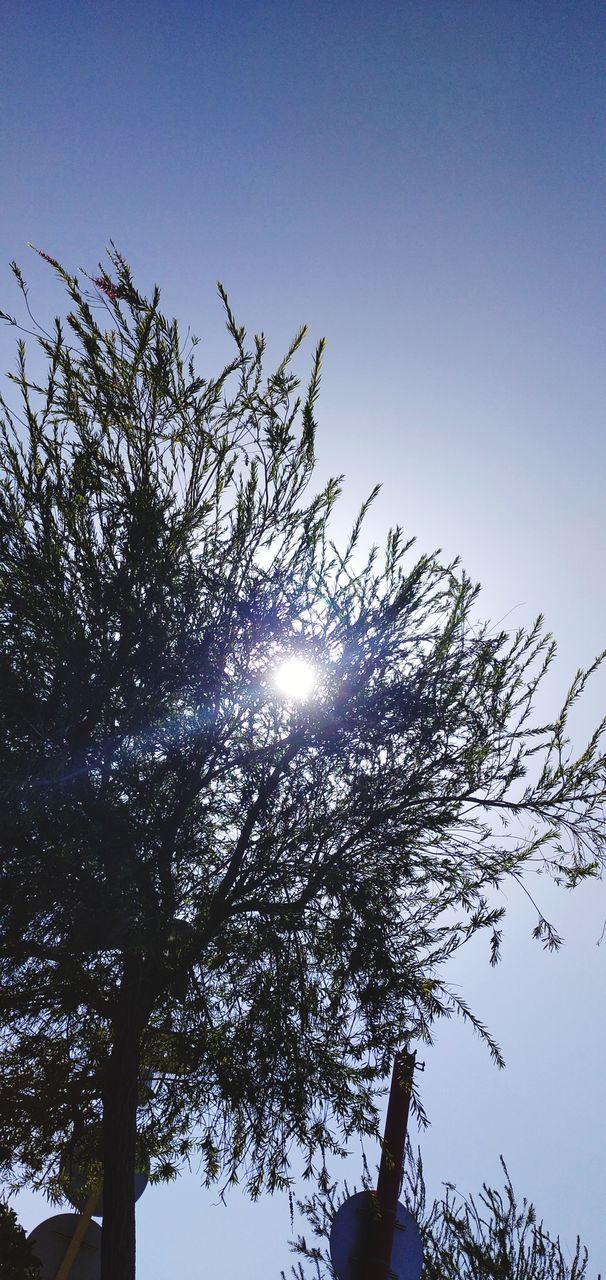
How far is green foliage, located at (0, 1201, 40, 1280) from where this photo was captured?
189 inches

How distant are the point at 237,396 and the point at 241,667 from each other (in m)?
2.08

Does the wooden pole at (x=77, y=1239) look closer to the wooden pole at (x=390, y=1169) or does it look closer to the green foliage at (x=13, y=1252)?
the green foliage at (x=13, y=1252)

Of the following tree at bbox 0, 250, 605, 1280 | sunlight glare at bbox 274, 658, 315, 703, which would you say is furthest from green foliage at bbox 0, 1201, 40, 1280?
sunlight glare at bbox 274, 658, 315, 703

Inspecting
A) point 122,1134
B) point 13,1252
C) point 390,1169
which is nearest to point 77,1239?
point 122,1134

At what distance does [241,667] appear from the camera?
579cm

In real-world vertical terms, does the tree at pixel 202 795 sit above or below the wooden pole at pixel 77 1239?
above

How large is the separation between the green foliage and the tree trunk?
0.68m

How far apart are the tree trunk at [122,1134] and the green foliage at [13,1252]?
0.68 metres

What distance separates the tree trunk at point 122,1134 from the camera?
227 inches

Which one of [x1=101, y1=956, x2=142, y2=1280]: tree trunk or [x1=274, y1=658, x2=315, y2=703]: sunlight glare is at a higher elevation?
[x1=274, y1=658, x2=315, y2=703]: sunlight glare

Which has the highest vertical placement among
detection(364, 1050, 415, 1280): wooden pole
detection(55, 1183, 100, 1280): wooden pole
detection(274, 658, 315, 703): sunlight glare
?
detection(274, 658, 315, 703): sunlight glare

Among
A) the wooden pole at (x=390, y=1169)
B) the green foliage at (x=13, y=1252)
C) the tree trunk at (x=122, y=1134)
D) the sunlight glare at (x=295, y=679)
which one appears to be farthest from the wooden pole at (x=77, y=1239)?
the sunlight glare at (x=295, y=679)

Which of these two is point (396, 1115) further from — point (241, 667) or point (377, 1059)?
point (241, 667)

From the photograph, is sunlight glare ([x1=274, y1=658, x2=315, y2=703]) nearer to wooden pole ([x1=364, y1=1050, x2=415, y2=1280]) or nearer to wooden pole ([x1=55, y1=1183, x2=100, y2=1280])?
wooden pole ([x1=364, y1=1050, x2=415, y2=1280])
